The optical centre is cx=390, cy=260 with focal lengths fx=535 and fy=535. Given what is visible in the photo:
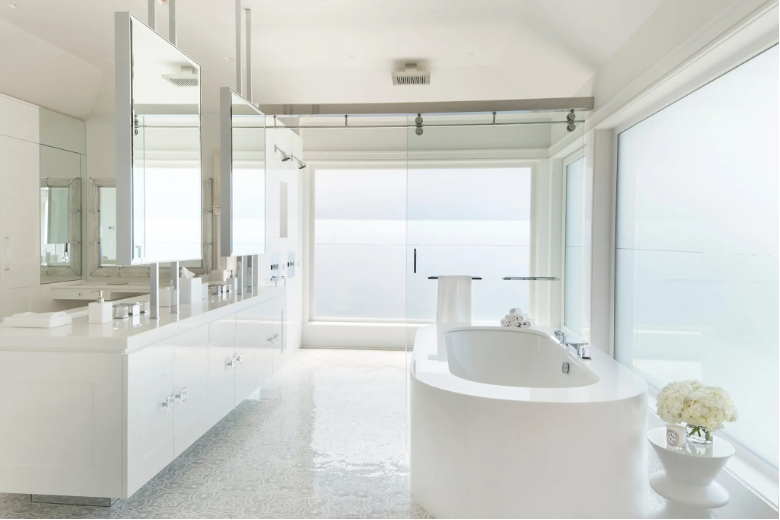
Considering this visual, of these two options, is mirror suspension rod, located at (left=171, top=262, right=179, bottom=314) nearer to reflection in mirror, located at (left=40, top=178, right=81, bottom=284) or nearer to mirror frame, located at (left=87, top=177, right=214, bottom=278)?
mirror frame, located at (left=87, top=177, right=214, bottom=278)

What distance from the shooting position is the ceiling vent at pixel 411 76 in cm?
461

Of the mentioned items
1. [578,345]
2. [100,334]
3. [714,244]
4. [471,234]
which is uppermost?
[471,234]

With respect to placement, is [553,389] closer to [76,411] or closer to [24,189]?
[76,411]

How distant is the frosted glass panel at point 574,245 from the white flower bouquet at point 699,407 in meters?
1.39

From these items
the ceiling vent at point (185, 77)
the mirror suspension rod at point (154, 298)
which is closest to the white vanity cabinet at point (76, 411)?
the mirror suspension rod at point (154, 298)

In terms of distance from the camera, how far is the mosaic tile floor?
7.47 feet

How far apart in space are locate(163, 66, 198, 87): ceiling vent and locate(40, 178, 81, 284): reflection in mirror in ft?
8.77

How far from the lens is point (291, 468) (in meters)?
2.70

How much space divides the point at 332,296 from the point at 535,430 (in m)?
4.41

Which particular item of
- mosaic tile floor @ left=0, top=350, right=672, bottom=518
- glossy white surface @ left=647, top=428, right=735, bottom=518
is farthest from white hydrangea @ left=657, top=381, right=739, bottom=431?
mosaic tile floor @ left=0, top=350, right=672, bottom=518

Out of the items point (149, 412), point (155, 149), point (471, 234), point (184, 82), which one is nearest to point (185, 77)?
point (184, 82)

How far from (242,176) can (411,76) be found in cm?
181

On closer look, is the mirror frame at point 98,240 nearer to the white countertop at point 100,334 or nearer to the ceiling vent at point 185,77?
the ceiling vent at point 185,77

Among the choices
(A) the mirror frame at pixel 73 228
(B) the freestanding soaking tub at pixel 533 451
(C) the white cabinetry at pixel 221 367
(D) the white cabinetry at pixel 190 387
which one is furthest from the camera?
(A) the mirror frame at pixel 73 228
